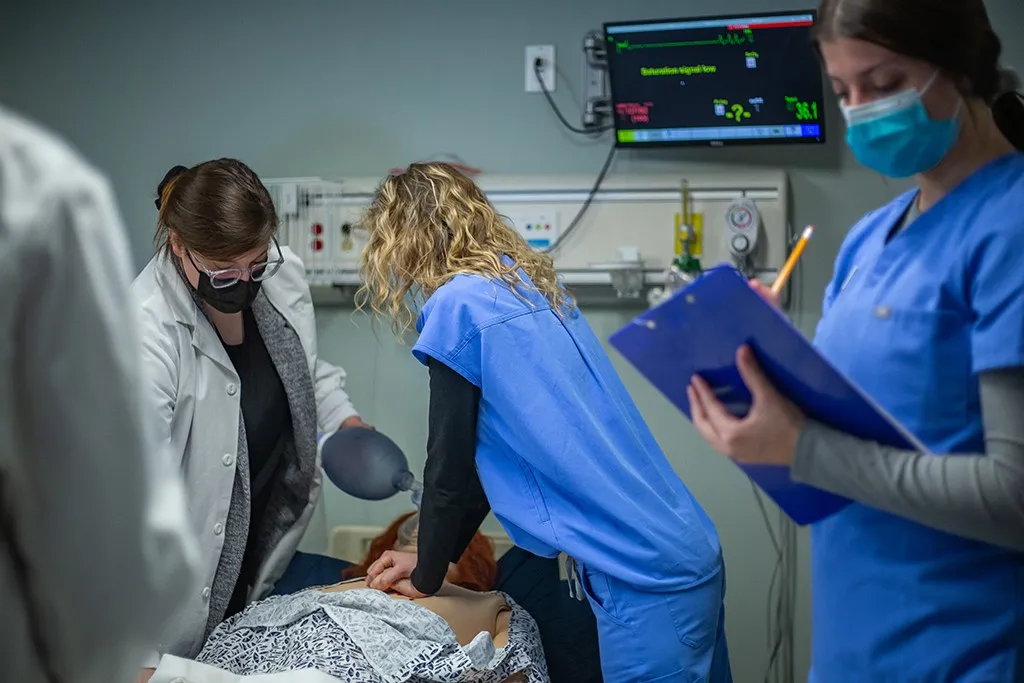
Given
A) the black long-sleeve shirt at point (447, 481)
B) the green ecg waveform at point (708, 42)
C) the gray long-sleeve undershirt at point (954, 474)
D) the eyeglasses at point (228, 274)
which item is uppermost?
the green ecg waveform at point (708, 42)

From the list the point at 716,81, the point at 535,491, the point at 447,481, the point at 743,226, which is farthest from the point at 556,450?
the point at 716,81

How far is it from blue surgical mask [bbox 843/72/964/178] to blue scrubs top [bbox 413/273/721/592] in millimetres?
711

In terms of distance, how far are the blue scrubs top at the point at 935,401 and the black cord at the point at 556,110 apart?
1.80 meters

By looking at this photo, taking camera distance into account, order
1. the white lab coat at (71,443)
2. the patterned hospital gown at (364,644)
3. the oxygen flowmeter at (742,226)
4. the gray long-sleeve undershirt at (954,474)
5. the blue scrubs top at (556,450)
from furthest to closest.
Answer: the oxygen flowmeter at (742,226)
the patterned hospital gown at (364,644)
the blue scrubs top at (556,450)
the gray long-sleeve undershirt at (954,474)
the white lab coat at (71,443)

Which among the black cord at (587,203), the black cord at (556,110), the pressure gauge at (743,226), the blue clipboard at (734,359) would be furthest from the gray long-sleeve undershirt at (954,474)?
the black cord at (556,110)

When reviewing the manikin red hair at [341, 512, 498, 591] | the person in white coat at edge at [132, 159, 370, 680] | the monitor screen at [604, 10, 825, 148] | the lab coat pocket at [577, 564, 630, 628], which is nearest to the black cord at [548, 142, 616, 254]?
the monitor screen at [604, 10, 825, 148]

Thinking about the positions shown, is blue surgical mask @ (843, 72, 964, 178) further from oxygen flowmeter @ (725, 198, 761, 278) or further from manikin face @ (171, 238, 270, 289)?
oxygen flowmeter @ (725, 198, 761, 278)

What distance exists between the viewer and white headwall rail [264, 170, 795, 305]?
2754 millimetres

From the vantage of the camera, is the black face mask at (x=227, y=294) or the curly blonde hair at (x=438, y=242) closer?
the curly blonde hair at (x=438, y=242)

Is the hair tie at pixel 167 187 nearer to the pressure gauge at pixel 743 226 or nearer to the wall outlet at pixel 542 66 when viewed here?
the wall outlet at pixel 542 66

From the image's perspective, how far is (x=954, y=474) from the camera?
959 mm

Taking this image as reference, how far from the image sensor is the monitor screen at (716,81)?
2576 mm

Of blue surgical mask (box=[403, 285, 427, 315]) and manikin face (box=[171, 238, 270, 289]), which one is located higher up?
manikin face (box=[171, 238, 270, 289])

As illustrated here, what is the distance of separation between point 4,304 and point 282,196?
2293 millimetres
